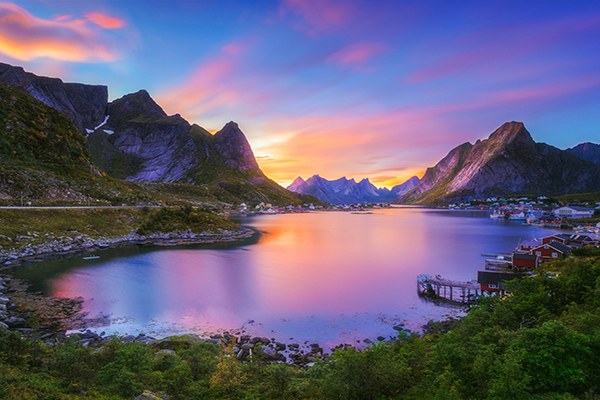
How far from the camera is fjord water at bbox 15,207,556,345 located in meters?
23.5

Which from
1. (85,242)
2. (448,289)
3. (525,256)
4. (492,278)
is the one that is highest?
(525,256)

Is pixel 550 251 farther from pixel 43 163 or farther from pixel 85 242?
pixel 43 163

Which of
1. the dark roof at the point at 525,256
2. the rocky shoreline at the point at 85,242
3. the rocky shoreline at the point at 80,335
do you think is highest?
the dark roof at the point at 525,256

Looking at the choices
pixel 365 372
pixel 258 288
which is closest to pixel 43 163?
pixel 258 288

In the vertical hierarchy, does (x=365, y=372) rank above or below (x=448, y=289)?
above

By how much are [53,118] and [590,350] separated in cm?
11632

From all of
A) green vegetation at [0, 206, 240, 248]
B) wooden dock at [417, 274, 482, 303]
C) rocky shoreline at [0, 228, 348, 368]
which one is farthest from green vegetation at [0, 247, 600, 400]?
green vegetation at [0, 206, 240, 248]

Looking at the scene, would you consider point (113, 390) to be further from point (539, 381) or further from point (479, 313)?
point (479, 313)

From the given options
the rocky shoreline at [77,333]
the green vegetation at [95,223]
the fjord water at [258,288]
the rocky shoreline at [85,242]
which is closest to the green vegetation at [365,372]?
the rocky shoreline at [77,333]

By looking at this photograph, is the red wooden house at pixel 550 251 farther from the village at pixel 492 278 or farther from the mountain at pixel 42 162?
the mountain at pixel 42 162

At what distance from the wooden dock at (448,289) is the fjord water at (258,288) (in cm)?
179

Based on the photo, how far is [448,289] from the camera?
33.3 meters

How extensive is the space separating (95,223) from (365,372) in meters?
63.7

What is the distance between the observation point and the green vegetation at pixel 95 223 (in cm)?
4384
